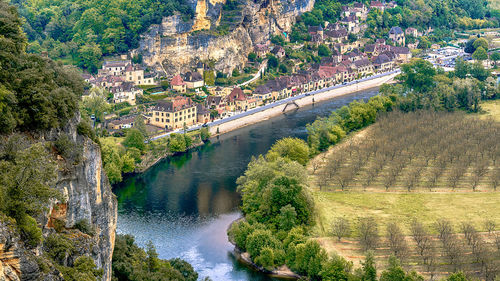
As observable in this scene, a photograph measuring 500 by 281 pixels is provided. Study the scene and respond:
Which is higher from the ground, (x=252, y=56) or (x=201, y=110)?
(x=252, y=56)

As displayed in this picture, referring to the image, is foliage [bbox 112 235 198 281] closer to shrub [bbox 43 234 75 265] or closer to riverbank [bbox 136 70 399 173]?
shrub [bbox 43 234 75 265]

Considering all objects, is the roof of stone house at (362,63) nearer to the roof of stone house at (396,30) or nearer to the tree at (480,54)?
the roof of stone house at (396,30)

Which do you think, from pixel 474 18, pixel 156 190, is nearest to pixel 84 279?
pixel 156 190

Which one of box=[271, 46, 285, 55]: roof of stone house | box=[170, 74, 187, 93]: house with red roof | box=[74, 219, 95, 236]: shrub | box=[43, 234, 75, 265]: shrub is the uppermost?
box=[43, 234, 75, 265]: shrub

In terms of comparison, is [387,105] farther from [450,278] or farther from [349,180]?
[450,278]

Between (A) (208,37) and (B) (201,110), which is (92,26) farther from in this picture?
(B) (201,110)

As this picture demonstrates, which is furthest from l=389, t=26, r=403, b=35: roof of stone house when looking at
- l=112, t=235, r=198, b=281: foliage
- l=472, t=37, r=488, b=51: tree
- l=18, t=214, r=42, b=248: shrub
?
l=18, t=214, r=42, b=248: shrub

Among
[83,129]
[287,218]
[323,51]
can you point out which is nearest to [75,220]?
[83,129]

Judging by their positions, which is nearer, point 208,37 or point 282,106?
point 282,106
